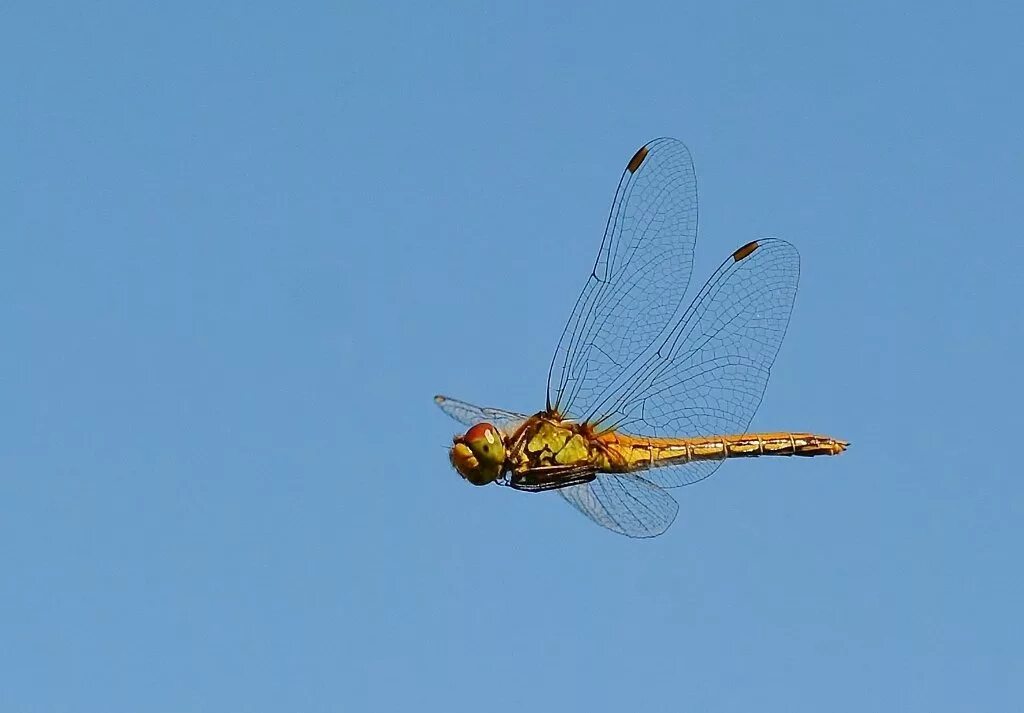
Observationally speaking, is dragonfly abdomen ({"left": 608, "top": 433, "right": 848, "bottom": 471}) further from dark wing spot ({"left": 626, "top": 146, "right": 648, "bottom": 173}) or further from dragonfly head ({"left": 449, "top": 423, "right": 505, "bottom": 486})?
dark wing spot ({"left": 626, "top": 146, "right": 648, "bottom": 173})

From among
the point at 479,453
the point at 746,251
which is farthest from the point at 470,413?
the point at 746,251

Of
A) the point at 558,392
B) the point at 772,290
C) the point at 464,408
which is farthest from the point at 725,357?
the point at 464,408

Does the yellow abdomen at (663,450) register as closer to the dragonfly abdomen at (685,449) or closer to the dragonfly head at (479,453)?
the dragonfly abdomen at (685,449)

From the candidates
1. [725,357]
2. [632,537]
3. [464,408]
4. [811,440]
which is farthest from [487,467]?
[811,440]

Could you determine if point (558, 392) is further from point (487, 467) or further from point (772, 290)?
point (772, 290)

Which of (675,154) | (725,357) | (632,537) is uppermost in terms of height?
(675,154)

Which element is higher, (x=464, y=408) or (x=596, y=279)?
(x=596, y=279)

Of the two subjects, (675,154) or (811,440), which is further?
(811,440)
